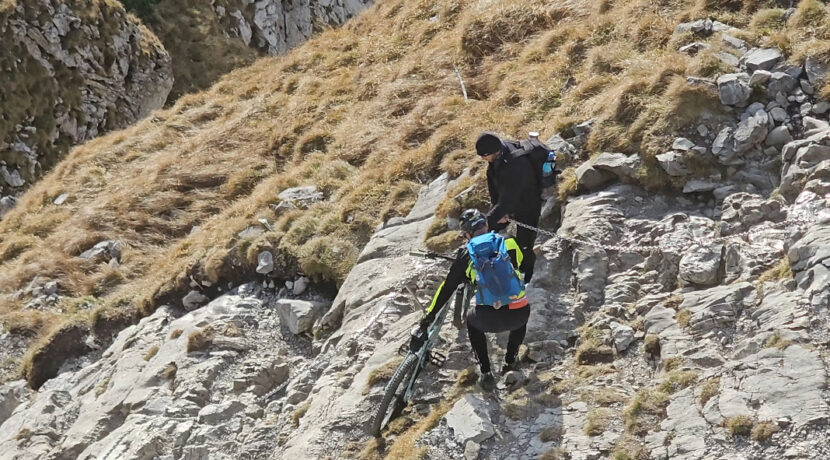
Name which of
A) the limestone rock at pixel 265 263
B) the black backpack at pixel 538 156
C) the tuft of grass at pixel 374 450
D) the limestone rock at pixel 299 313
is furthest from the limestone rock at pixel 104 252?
the black backpack at pixel 538 156

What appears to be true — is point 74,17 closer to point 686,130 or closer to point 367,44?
point 367,44

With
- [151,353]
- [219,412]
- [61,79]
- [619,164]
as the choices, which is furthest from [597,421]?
[61,79]

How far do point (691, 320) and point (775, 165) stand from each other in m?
3.23

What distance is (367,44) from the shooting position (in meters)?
25.4

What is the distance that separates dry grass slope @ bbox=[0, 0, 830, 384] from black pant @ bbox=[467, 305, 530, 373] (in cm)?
362

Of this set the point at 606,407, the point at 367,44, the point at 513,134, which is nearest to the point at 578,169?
the point at 513,134

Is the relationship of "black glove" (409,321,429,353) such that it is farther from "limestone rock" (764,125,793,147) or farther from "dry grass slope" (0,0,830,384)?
"limestone rock" (764,125,793,147)

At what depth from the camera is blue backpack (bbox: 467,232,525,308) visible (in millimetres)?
9727

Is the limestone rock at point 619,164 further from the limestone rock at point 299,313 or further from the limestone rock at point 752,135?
the limestone rock at point 299,313

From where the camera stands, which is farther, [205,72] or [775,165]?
[205,72]

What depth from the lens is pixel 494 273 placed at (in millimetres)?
9727

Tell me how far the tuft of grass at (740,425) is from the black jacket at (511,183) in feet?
13.0

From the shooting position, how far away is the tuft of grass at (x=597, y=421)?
9320 millimetres

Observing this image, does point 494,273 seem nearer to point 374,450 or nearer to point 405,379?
point 405,379
